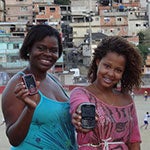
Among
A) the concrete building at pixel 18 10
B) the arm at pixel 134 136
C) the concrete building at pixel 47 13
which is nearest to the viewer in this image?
the arm at pixel 134 136

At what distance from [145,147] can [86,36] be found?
90.5 ft

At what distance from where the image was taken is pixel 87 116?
7.07 ft

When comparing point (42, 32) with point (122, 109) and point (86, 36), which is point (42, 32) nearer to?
point (122, 109)

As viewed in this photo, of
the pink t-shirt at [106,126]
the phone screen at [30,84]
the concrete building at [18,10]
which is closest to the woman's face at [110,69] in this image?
the pink t-shirt at [106,126]

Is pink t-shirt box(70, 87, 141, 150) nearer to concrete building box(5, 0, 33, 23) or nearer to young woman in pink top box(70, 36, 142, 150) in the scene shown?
young woman in pink top box(70, 36, 142, 150)

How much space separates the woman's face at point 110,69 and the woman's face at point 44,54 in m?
0.29

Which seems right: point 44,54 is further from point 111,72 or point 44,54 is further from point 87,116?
point 87,116

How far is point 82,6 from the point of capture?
145 ft

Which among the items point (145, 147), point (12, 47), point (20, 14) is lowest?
point (145, 147)

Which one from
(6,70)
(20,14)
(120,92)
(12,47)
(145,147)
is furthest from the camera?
(20,14)

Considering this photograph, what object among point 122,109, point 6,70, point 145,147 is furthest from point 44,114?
point 6,70

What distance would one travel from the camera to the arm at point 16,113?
2.21 m

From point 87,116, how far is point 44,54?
0.55 metres

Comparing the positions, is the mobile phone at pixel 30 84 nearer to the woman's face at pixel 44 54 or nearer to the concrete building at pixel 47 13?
the woman's face at pixel 44 54
